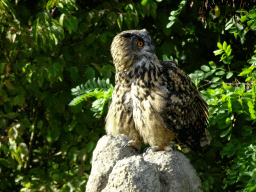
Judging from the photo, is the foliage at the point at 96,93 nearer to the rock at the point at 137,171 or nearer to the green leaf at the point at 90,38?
the rock at the point at 137,171

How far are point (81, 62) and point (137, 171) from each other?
196cm

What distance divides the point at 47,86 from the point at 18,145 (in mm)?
660

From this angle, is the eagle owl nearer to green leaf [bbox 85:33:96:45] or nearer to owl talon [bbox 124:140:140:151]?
owl talon [bbox 124:140:140:151]

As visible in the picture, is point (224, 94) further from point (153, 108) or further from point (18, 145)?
point (18, 145)

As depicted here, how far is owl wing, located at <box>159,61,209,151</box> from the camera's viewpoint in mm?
2129

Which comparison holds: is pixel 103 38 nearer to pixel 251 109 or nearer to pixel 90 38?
pixel 90 38

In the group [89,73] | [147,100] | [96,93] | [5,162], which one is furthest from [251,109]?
[5,162]

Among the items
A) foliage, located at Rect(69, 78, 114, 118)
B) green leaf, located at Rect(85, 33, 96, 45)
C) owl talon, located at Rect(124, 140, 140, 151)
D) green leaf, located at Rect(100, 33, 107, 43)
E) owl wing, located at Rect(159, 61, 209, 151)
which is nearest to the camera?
owl talon, located at Rect(124, 140, 140, 151)

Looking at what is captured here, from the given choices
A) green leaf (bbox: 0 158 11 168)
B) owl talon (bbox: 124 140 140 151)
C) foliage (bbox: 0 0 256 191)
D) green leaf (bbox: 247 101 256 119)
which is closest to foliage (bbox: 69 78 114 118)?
foliage (bbox: 0 0 256 191)

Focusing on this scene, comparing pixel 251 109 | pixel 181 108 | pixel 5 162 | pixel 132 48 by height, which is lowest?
pixel 5 162

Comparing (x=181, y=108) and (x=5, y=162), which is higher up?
A: (x=181, y=108)

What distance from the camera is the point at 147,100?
2.10 metres

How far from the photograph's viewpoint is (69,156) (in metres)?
3.55

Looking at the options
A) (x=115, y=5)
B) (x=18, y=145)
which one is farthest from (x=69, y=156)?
(x=115, y=5)
